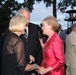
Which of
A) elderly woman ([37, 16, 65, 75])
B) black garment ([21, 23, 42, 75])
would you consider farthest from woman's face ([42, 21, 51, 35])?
black garment ([21, 23, 42, 75])

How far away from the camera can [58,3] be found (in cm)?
3953

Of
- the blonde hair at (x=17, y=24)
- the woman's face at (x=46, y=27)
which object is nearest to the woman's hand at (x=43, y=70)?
the woman's face at (x=46, y=27)

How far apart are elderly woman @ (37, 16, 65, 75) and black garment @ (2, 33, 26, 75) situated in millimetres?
637

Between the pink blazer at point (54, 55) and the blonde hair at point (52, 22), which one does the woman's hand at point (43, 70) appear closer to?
the pink blazer at point (54, 55)

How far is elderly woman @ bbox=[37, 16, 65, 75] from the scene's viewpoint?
4.71 m

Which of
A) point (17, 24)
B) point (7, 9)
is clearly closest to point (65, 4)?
point (7, 9)

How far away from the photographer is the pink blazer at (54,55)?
470 centimetres

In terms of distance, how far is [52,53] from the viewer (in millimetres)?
4750

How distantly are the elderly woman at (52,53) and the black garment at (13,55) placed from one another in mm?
637

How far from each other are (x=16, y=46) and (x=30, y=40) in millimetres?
1230

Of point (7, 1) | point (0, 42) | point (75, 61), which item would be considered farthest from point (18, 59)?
point (7, 1)

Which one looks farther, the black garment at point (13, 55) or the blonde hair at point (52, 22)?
the blonde hair at point (52, 22)

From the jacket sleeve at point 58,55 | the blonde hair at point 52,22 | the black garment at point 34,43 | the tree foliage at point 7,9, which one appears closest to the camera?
the jacket sleeve at point 58,55

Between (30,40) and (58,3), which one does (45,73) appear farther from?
(58,3)
